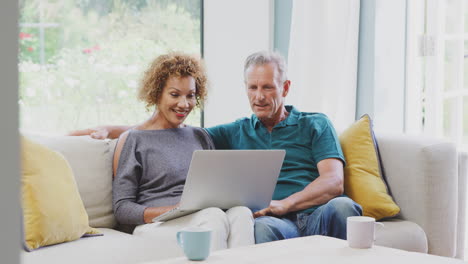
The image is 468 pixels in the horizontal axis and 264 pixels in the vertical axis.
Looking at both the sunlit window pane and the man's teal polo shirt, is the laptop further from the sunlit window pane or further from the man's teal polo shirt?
the sunlit window pane

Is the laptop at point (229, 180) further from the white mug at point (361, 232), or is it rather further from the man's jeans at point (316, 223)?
the white mug at point (361, 232)

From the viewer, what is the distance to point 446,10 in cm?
352

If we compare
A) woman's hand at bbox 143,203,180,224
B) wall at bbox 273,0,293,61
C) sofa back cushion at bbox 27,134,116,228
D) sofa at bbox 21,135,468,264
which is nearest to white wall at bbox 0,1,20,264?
sofa at bbox 21,135,468,264

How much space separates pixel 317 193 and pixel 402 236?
38 centimetres

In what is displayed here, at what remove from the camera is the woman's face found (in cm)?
253

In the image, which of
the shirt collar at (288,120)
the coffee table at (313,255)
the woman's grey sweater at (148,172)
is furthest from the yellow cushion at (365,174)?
the coffee table at (313,255)

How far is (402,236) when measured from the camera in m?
2.46

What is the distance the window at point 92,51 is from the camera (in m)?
4.57

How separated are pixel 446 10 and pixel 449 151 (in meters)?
1.23

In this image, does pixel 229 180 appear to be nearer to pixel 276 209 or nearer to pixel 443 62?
pixel 276 209

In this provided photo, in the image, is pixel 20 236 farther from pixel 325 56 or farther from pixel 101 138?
pixel 325 56

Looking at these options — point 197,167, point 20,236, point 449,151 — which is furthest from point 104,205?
point 20,236

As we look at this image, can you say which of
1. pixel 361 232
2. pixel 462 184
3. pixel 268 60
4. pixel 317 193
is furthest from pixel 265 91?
pixel 361 232

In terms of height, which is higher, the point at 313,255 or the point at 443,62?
the point at 443,62
